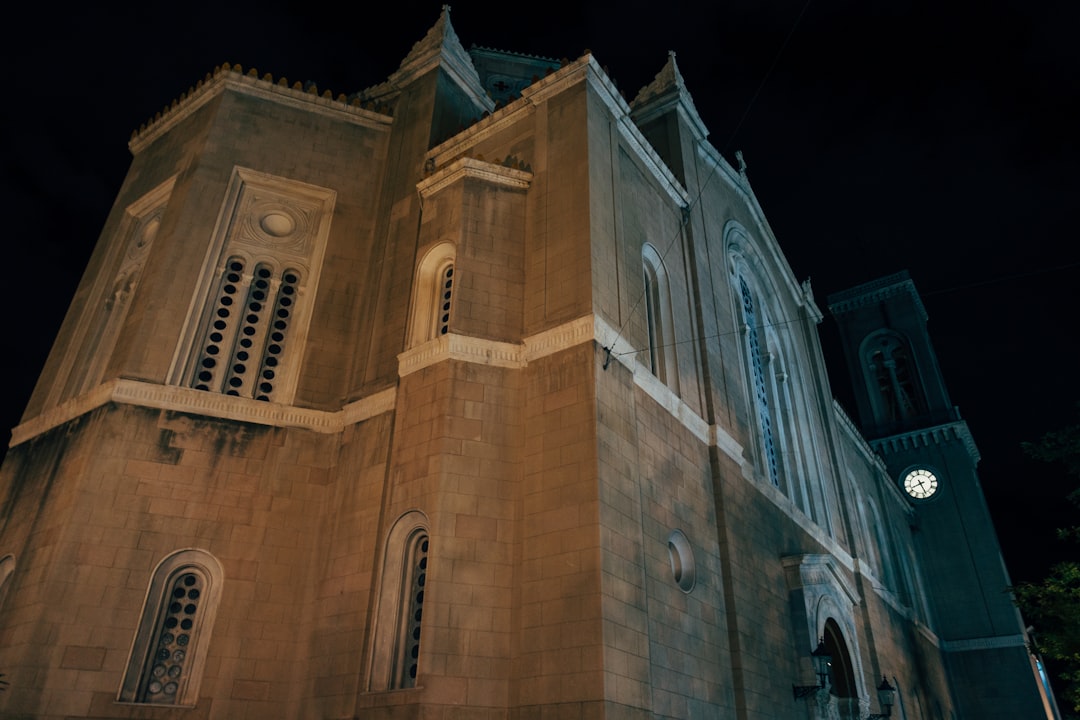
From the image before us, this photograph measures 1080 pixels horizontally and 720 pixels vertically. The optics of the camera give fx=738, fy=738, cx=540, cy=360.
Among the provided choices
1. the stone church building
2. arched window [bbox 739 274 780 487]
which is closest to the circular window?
the stone church building

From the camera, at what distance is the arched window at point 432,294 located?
14609 mm

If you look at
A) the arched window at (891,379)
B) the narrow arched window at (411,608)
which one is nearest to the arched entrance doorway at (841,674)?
the narrow arched window at (411,608)

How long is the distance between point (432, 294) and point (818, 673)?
A: 11.5 meters

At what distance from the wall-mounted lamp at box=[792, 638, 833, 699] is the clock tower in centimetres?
1996

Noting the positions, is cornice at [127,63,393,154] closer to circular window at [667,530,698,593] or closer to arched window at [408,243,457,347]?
arched window at [408,243,457,347]

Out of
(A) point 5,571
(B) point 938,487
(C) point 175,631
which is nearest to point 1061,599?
(C) point 175,631

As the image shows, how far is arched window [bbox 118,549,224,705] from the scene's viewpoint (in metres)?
11.8

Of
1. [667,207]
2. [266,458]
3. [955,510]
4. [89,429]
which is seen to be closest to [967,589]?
[955,510]

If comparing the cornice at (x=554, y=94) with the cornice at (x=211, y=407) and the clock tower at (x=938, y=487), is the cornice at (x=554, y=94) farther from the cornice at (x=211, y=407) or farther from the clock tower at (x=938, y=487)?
the clock tower at (x=938, y=487)

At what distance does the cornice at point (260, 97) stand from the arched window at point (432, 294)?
6193mm

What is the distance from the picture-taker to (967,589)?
3728cm

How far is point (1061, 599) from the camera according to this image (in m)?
16.4

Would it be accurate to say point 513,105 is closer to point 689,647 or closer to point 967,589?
point 689,647

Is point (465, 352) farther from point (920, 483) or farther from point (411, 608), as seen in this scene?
point (920, 483)
